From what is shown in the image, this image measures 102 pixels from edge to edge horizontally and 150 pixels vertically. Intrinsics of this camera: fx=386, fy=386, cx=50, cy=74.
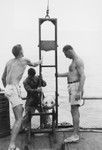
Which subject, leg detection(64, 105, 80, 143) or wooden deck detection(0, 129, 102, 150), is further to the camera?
leg detection(64, 105, 80, 143)

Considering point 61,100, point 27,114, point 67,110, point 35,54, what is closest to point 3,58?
point 35,54

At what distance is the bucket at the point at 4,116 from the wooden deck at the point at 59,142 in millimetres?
160

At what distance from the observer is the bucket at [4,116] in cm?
764

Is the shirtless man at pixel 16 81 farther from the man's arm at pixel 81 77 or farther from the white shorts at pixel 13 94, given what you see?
the man's arm at pixel 81 77

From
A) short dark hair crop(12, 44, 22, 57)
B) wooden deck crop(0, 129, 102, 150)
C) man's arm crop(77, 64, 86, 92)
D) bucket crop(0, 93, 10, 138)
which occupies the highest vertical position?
short dark hair crop(12, 44, 22, 57)

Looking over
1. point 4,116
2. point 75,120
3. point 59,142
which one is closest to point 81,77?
point 75,120

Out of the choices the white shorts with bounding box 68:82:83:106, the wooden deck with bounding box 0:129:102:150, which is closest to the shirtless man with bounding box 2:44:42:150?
the wooden deck with bounding box 0:129:102:150

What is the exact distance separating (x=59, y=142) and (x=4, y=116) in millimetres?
1288

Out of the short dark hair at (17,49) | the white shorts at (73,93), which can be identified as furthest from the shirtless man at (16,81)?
the white shorts at (73,93)

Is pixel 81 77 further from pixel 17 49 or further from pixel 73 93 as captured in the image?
pixel 17 49

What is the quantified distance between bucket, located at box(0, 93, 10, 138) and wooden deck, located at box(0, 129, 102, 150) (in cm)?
16

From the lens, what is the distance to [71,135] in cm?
741

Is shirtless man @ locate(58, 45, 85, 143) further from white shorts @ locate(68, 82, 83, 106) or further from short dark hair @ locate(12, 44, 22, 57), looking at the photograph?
short dark hair @ locate(12, 44, 22, 57)

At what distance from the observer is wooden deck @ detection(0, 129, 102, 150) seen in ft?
22.3
